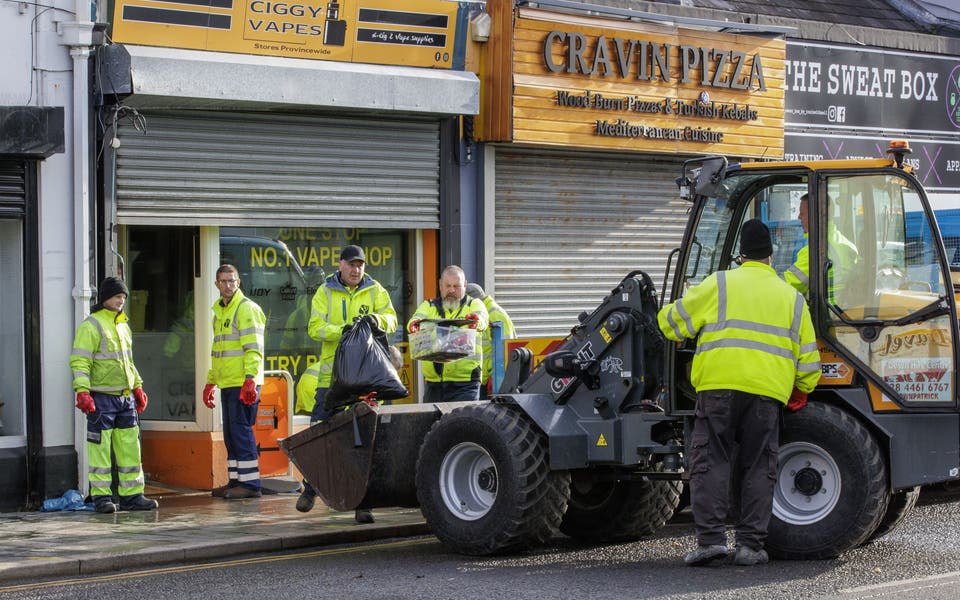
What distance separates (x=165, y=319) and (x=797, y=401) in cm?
644

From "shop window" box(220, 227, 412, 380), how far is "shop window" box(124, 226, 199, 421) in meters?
0.41

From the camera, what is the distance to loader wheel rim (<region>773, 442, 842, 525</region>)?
8.34 m

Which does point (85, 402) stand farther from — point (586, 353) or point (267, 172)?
point (586, 353)

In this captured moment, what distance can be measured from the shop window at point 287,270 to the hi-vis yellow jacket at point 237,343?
98cm

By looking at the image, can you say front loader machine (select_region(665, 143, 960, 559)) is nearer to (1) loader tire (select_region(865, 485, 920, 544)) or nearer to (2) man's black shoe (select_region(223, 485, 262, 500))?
(1) loader tire (select_region(865, 485, 920, 544))

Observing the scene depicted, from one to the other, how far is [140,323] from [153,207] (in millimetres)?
1214

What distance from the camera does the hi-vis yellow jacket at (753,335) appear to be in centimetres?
828

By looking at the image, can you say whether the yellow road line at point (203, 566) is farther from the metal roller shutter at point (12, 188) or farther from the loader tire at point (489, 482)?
the metal roller shutter at point (12, 188)

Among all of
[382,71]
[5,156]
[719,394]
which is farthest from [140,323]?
[719,394]

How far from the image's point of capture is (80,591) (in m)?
8.08

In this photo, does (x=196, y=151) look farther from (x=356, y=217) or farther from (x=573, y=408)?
(x=573, y=408)

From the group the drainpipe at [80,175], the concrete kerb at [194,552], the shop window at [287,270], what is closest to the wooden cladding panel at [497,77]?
the shop window at [287,270]

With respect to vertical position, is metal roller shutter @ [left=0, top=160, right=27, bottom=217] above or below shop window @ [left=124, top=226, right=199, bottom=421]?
above

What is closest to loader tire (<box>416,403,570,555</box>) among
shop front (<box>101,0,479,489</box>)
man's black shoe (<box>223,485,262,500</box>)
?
man's black shoe (<box>223,485,262,500</box>)
